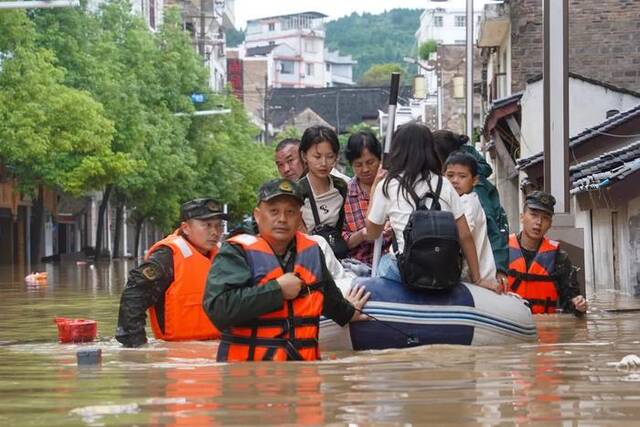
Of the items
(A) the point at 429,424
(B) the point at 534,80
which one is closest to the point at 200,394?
(A) the point at 429,424

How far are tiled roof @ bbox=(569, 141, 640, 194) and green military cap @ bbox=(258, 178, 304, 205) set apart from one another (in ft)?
46.0

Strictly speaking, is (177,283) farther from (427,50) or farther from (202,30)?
(427,50)

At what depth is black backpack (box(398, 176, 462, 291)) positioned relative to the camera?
1091cm

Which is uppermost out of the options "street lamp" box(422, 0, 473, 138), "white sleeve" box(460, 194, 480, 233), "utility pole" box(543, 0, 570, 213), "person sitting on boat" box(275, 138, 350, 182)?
"street lamp" box(422, 0, 473, 138)

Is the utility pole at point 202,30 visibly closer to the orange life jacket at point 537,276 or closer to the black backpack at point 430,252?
the orange life jacket at point 537,276

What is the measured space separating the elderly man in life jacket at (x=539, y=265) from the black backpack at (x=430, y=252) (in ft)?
13.5

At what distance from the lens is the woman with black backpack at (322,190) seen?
12.5m

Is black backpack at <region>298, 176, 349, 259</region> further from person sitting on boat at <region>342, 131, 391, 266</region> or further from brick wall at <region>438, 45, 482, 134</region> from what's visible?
brick wall at <region>438, 45, 482, 134</region>

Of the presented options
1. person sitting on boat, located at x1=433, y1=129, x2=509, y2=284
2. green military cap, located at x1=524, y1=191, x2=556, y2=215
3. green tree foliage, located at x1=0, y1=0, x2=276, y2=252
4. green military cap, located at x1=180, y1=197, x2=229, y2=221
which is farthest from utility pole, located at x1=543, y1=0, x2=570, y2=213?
green tree foliage, located at x1=0, y1=0, x2=276, y2=252

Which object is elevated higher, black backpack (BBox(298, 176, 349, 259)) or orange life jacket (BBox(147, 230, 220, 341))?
black backpack (BBox(298, 176, 349, 259))

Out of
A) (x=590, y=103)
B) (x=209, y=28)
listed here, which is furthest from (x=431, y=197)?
(x=209, y=28)

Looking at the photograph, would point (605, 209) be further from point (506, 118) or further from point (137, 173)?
point (137, 173)

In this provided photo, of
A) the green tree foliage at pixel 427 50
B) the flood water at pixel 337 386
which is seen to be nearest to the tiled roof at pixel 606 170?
the flood water at pixel 337 386

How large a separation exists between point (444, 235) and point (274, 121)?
151152 mm
